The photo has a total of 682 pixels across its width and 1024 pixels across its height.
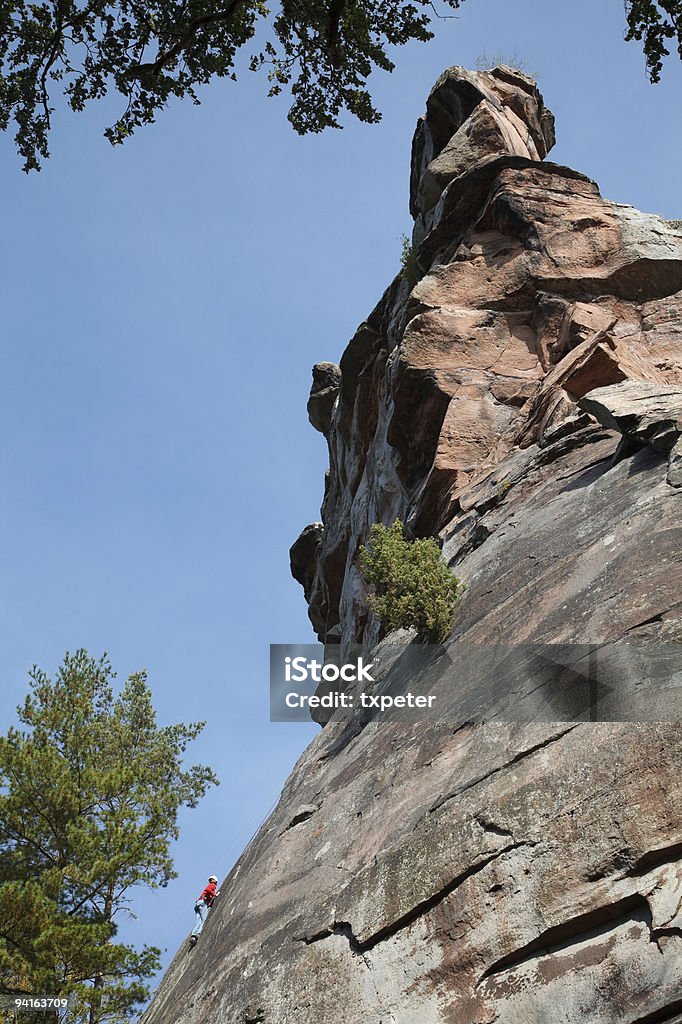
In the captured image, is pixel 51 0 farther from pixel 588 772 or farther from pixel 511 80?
pixel 511 80

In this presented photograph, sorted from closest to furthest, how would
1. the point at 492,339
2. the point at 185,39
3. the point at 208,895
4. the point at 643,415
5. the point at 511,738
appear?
1. the point at 511,738
2. the point at 185,39
3. the point at 643,415
4. the point at 208,895
5. the point at 492,339

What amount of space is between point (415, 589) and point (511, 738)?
509cm

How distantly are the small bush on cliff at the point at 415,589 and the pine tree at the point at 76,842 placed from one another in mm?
7222

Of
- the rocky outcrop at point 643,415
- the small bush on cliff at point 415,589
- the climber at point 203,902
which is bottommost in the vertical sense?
the climber at point 203,902

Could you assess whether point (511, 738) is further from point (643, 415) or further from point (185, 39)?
point (185, 39)

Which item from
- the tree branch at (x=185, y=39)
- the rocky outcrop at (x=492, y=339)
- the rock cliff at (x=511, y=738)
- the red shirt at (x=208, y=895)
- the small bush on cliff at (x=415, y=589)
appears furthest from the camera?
the rocky outcrop at (x=492, y=339)

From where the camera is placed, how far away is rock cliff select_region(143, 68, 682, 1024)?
8.30m

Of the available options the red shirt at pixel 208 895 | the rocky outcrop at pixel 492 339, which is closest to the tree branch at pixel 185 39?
the rocky outcrop at pixel 492 339

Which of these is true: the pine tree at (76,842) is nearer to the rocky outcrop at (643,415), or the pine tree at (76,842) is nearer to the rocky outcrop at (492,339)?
the rocky outcrop at (492,339)

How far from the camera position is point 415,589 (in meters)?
15.3

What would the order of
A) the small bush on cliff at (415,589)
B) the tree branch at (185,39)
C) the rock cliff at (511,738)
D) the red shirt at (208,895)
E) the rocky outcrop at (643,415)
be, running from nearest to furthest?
the rock cliff at (511,738), the tree branch at (185,39), the rocky outcrop at (643,415), the small bush on cliff at (415,589), the red shirt at (208,895)

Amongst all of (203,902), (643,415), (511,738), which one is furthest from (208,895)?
(643,415)

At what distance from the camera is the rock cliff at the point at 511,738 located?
8305 mm

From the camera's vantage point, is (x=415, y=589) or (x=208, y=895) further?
(x=208, y=895)
